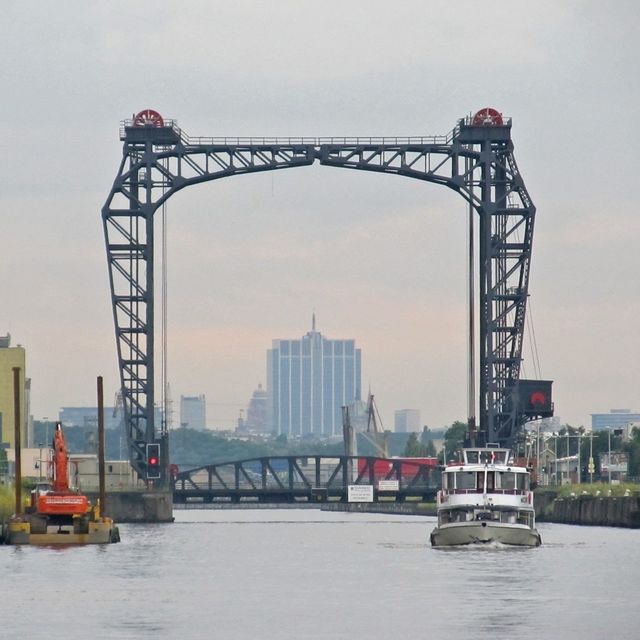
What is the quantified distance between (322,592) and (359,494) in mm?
112888

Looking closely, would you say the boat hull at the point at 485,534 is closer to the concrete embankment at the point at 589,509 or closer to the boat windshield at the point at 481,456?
the boat windshield at the point at 481,456

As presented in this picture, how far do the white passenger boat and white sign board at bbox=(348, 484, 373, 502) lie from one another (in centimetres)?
8090

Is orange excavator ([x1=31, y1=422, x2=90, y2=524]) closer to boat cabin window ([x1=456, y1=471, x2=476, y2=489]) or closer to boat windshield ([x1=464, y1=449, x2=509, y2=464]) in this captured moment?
boat cabin window ([x1=456, y1=471, x2=476, y2=489])

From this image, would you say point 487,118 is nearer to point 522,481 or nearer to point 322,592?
point 522,481

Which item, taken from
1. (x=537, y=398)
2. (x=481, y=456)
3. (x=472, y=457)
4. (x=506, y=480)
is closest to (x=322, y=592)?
(x=506, y=480)

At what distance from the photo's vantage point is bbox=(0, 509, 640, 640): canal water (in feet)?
188

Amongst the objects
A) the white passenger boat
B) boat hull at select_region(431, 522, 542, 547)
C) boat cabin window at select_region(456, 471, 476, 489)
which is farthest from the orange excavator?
boat cabin window at select_region(456, 471, 476, 489)

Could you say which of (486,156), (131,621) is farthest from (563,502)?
(131,621)

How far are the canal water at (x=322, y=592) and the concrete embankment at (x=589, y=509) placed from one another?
111 feet

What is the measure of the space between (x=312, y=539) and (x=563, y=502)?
39164 mm

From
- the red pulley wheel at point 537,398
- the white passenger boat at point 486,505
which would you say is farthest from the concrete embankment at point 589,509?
the white passenger boat at point 486,505

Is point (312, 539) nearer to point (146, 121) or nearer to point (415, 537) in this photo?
point (415, 537)

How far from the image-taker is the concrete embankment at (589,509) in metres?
146

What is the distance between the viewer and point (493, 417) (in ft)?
484
